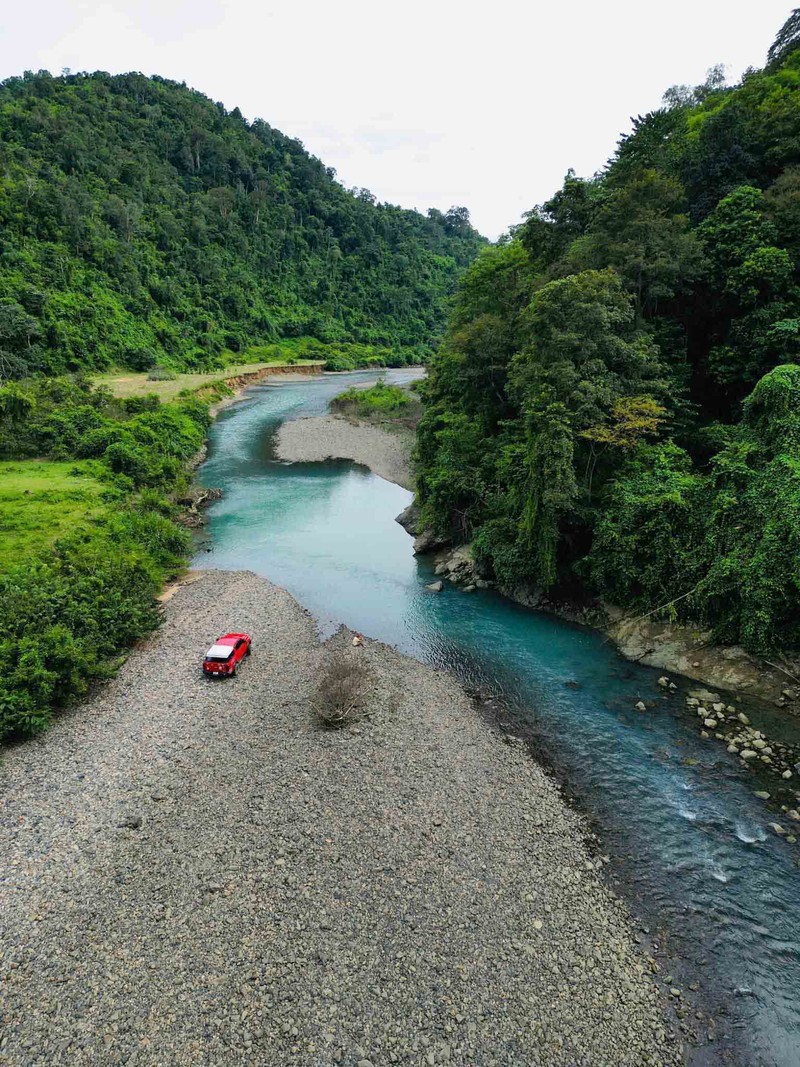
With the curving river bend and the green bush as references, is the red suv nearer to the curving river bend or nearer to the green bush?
the curving river bend

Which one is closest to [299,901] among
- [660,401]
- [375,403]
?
[660,401]

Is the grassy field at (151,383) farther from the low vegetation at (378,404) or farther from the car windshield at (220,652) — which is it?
the car windshield at (220,652)

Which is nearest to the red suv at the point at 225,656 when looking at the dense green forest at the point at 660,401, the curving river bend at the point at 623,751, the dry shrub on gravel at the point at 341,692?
the dry shrub on gravel at the point at 341,692

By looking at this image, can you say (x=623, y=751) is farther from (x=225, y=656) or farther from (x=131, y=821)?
(x=131, y=821)

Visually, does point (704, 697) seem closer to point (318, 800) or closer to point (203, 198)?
Result: point (318, 800)

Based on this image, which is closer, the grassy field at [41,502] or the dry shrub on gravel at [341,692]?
the dry shrub on gravel at [341,692]

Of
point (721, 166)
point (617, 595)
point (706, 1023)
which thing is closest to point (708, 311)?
point (721, 166)
